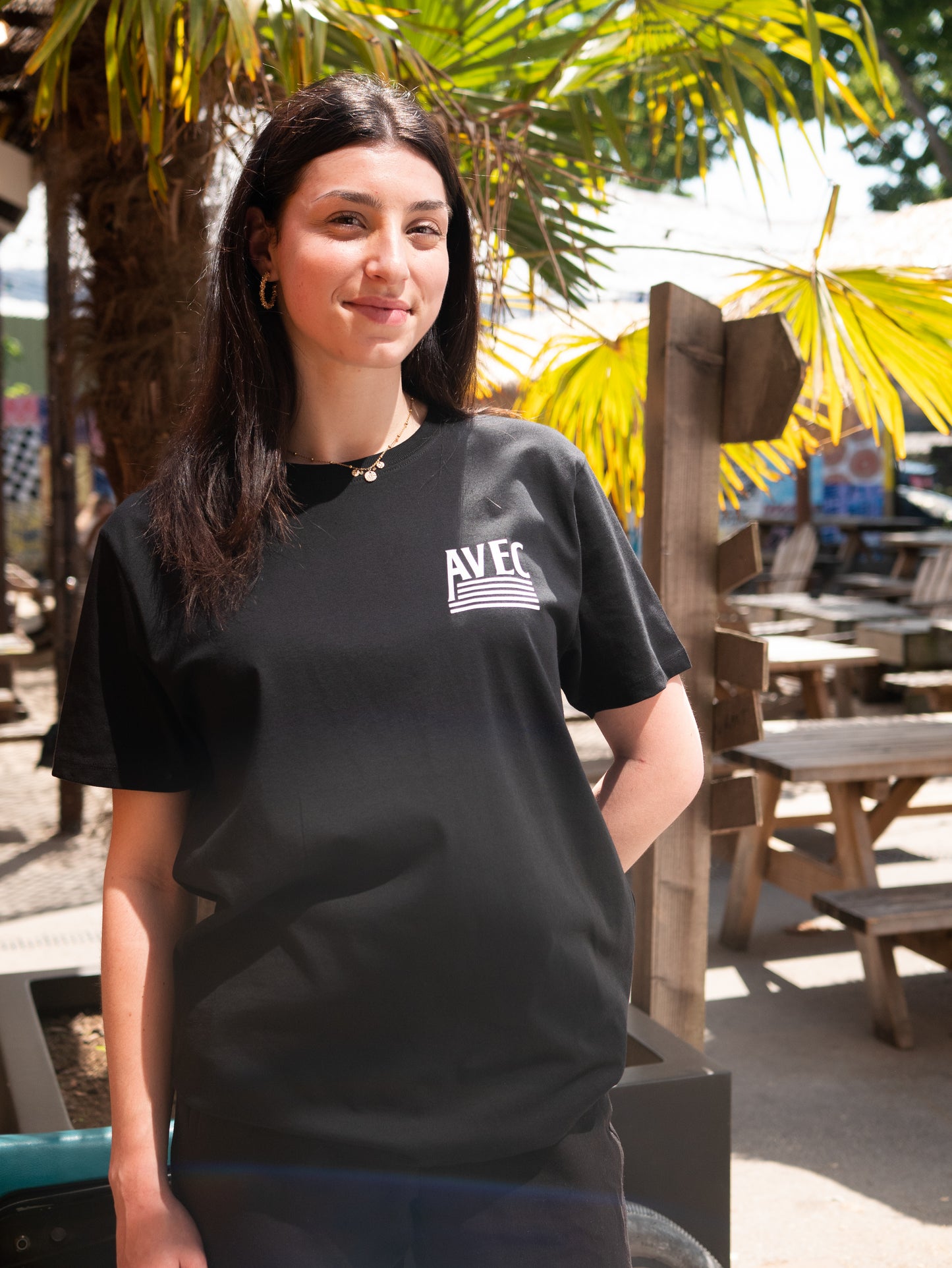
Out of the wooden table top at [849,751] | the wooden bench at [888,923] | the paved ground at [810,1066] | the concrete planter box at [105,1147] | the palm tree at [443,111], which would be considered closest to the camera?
the concrete planter box at [105,1147]

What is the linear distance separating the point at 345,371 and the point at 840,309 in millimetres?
1739

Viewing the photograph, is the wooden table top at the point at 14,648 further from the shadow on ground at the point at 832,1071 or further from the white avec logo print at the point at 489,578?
the white avec logo print at the point at 489,578

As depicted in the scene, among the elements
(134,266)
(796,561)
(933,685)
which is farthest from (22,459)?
(134,266)

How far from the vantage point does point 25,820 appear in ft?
20.4

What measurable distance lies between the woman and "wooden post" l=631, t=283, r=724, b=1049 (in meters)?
1.11

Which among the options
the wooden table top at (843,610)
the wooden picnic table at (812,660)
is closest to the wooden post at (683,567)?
the wooden picnic table at (812,660)

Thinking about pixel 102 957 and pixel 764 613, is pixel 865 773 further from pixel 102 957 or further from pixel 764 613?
pixel 764 613

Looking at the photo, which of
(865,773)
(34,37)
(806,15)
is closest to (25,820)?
(34,37)

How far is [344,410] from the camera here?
52.3 inches

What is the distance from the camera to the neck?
1323 millimetres

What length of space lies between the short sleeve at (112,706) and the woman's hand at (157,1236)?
41 cm

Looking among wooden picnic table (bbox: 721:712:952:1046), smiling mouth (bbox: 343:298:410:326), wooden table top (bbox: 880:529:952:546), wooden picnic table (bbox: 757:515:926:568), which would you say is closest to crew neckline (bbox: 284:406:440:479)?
smiling mouth (bbox: 343:298:410:326)

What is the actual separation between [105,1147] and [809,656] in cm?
509

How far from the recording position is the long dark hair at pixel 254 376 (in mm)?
1247
